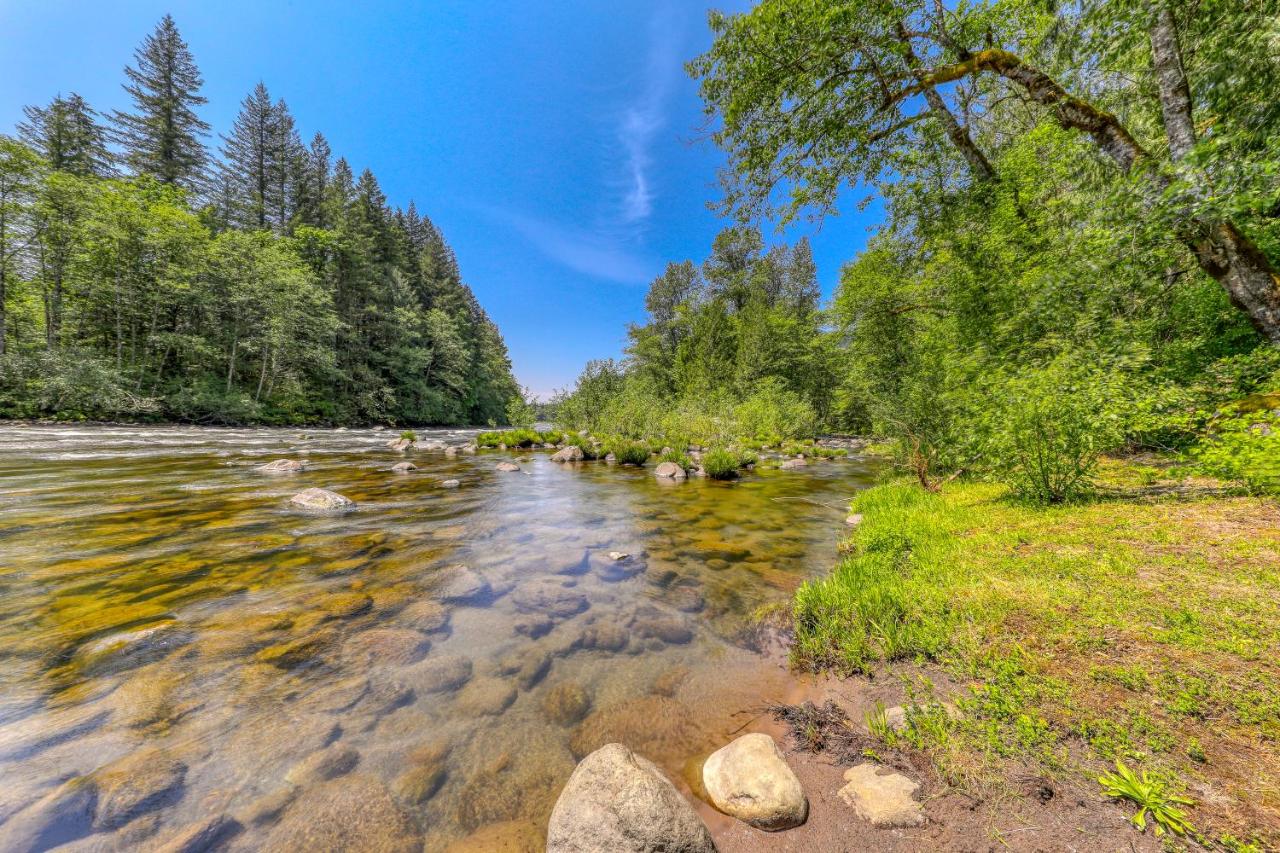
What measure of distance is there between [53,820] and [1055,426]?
905cm

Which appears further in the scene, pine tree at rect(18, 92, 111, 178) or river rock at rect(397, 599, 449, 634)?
pine tree at rect(18, 92, 111, 178)

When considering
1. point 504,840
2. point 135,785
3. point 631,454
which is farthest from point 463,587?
point 631,454

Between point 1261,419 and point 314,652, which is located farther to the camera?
point 1261,419

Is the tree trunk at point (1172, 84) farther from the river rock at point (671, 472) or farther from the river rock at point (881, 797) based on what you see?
the river rock at point (671, 472)

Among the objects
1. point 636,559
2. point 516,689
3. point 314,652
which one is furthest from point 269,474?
point 516,689

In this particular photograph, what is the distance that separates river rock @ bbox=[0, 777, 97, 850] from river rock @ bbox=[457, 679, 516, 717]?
5.74 ft

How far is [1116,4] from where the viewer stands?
5.25 m

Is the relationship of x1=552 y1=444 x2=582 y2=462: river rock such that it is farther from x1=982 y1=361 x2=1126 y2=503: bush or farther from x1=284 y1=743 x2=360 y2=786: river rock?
x1=284 y1=743 x2=360 y2=786: river rock

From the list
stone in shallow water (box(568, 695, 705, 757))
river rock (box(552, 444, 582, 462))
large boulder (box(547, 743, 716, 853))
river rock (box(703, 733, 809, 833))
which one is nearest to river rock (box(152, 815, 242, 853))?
large boulder (box(547, 743, 716, 853))

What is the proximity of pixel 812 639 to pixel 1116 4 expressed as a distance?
29.2ft

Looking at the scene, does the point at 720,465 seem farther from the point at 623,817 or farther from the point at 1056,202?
the point at 623,817

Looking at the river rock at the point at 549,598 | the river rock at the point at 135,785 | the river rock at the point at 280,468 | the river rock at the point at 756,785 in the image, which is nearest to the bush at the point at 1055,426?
the river rock at the point at 756,785

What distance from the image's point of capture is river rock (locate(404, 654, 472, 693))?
10.5 feet

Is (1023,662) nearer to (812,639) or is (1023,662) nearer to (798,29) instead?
(812,639)
